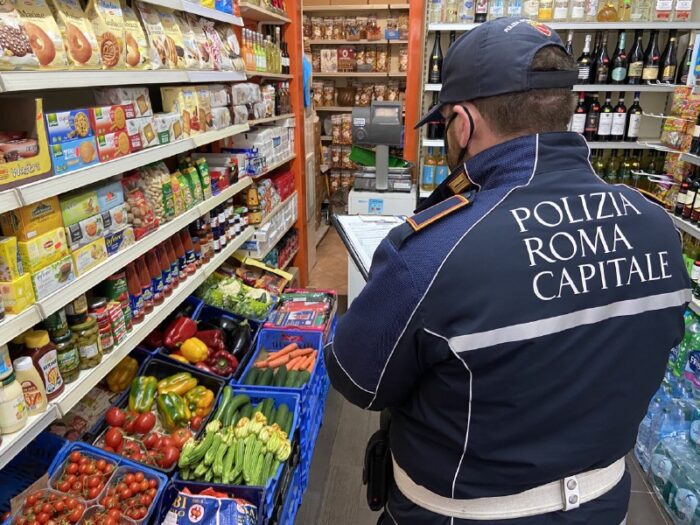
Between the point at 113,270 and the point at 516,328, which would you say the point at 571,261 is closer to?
the point at 516,328

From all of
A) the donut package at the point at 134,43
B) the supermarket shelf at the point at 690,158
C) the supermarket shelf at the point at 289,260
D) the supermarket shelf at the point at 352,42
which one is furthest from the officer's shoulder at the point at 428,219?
the supermarket shelf at the point at 352,42

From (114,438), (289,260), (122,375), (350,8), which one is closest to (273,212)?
(289,260)

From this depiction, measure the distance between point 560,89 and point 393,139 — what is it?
10.9 feet

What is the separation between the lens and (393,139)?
14.2 feet

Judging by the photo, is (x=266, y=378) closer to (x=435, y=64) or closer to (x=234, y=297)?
(x=234, y=297)

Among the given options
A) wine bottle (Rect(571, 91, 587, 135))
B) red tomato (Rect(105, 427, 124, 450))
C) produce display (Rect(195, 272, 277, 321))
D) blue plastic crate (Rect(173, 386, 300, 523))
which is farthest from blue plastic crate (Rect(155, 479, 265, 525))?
wine bottle (Rect(571, 91, 587, 135))

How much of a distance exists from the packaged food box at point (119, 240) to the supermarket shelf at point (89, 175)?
26 centimetres

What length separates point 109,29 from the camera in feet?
6.37

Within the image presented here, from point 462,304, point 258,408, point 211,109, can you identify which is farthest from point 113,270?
point 462,304

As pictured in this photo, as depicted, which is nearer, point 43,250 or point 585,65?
point 43,250

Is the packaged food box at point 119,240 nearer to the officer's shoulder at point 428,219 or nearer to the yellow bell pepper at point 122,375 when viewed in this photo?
the yellow bell pepper at point 122,375

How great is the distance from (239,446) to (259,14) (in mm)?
3135

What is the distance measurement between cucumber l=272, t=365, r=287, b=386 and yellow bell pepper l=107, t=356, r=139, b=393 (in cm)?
74

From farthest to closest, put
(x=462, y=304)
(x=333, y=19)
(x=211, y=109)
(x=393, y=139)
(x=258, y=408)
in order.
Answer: (x=333, y=19), (x=393, y=139), (x=211, y=109), (x=258, y=408), (x=462, y=304)
